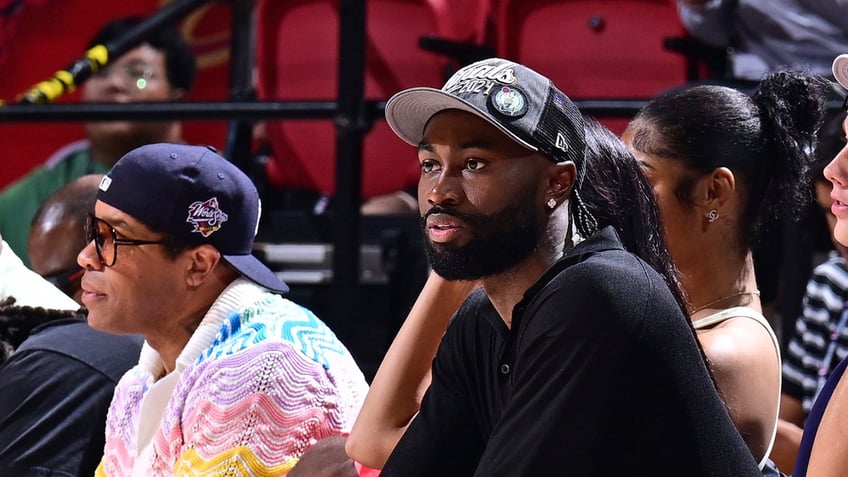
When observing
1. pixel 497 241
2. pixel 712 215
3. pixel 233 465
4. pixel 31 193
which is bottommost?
pixel 31 193

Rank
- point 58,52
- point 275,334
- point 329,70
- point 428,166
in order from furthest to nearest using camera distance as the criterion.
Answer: point 58,52, point 329,70, point 275,334, point 428,166

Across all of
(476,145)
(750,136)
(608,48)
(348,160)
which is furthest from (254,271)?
(608,48)

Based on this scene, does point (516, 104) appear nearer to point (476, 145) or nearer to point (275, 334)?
point (476, 145)

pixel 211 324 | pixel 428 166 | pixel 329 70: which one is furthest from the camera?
pixel 329 70

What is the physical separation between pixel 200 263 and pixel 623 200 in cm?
111

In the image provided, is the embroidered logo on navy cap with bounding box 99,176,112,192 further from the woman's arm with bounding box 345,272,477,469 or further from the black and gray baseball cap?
the black and gray baseball cap

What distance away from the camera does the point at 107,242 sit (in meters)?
2.92

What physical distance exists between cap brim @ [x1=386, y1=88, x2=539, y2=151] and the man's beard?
0.35 feet

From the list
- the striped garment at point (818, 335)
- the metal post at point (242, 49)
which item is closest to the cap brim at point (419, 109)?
the striped garment at point (818, 335)

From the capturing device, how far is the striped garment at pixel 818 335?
3.65m

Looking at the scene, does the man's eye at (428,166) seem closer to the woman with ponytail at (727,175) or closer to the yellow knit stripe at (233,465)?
the woman with ponytail at (727,175)

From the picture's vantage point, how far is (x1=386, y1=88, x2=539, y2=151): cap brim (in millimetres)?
2074

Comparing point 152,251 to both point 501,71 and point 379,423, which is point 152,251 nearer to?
point 379,423

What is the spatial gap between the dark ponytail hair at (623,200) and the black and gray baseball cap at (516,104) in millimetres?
36
